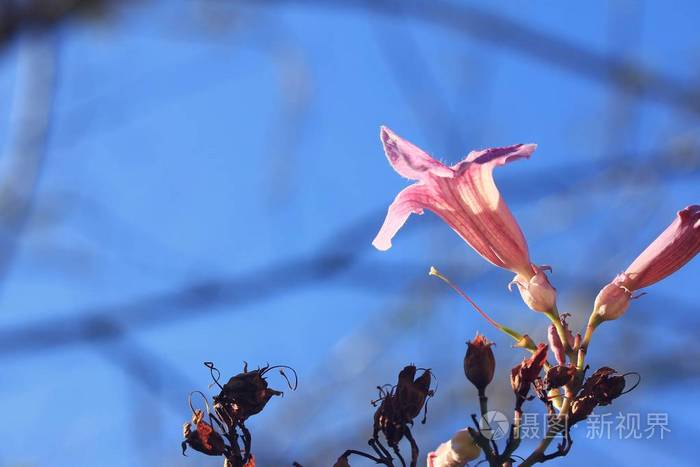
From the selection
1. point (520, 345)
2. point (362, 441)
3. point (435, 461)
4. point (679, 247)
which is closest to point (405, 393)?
point (435, 461)

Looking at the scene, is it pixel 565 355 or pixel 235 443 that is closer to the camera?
pixel 235 443

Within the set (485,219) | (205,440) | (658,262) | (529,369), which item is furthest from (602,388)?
(205,440)

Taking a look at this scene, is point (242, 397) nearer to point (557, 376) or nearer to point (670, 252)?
point (557, 376)

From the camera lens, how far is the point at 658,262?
2.88 meters

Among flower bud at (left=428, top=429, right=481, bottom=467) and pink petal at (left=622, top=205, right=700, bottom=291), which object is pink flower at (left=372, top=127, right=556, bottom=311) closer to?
pink petal at (left=622, top=205, right=700, bottom=291)

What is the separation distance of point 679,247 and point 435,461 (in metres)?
1.12

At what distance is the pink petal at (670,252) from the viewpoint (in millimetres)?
2812

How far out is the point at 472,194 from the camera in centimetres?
294

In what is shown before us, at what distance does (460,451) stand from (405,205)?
2.95 ft

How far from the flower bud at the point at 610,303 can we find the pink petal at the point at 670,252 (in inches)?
2.5

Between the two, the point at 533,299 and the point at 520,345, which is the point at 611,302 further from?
the point at 520,345

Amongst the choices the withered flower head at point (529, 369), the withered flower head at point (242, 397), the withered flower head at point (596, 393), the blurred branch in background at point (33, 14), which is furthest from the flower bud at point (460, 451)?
the blurred branch in background at point (33, 14)

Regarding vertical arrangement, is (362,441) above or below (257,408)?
above

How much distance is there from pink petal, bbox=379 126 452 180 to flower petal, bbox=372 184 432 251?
0.09m
